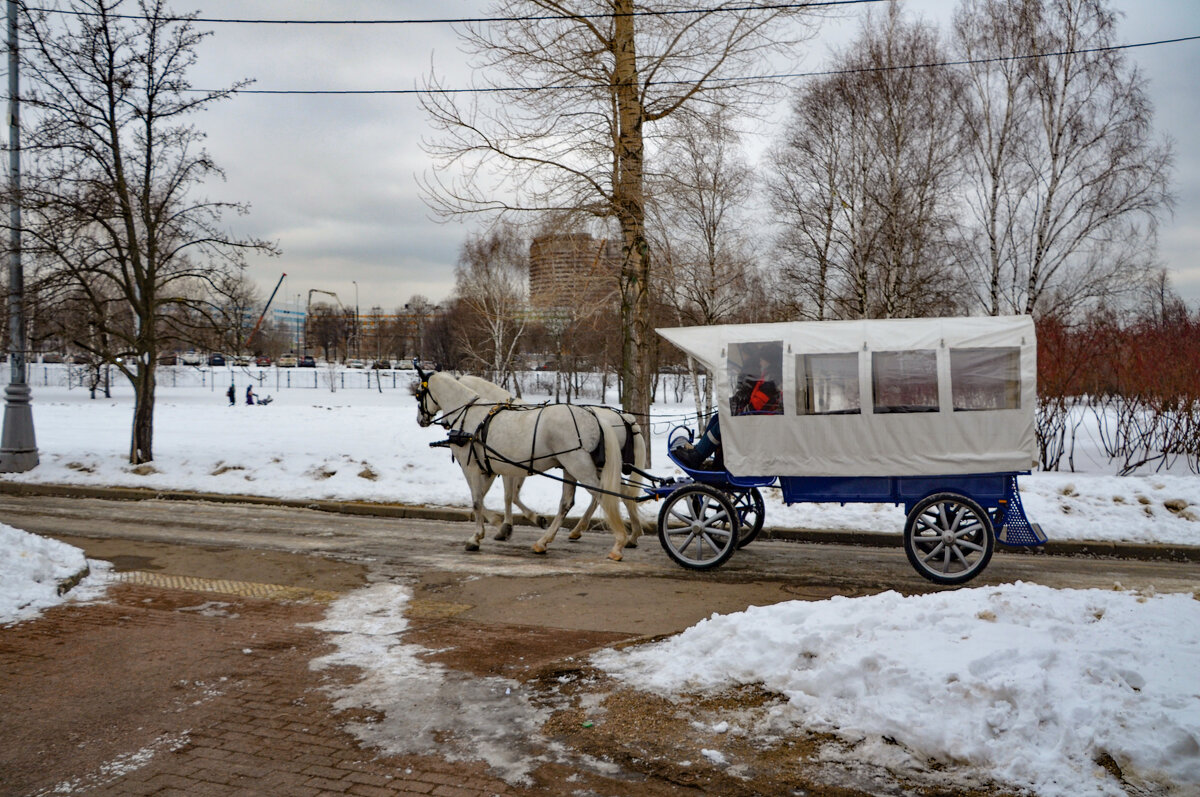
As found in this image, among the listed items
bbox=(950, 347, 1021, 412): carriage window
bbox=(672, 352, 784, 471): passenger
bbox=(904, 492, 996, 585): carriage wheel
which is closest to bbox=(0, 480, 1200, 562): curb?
bbox=(904, 492, 996, 585): carriage wheel

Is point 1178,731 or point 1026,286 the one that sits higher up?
point 1026,286

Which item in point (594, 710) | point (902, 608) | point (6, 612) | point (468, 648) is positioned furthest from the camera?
point (6, 612)

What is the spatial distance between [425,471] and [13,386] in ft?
28.3

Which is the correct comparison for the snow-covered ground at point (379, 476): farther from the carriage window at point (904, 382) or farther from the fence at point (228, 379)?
the fence at point (228, 379)

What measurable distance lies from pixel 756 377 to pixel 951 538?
8.04 ft

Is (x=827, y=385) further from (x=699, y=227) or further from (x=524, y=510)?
(x=699, y=227)

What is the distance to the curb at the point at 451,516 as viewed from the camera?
32.2ft

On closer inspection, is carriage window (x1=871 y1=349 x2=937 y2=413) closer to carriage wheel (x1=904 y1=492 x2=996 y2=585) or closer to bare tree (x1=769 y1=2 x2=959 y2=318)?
carriage wheel (x1=904 y1=492 x2=996 y2=585)

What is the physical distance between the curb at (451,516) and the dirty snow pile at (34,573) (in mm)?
4596

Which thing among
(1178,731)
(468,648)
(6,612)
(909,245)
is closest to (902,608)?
(1178,731)

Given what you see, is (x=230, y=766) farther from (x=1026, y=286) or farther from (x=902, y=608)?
(x=1026, y=286)

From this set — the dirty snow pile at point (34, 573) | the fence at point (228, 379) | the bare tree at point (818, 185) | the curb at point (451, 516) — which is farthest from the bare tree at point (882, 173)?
the fence at point (228, 379)

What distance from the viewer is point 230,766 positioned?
412 cm

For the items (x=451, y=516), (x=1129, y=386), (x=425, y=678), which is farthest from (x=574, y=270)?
(x=1129, y=386)
